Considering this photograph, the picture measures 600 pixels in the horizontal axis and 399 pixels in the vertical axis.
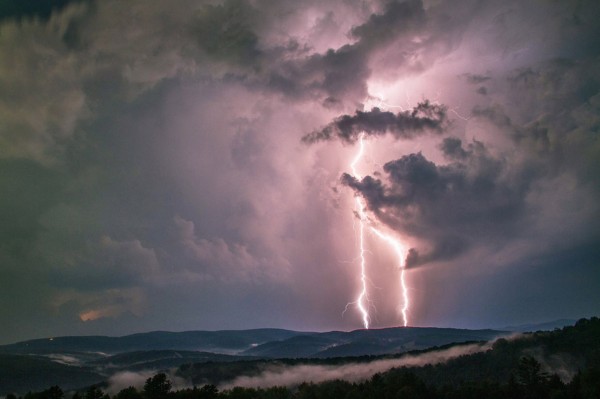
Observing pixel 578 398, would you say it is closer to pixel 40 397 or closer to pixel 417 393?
pixel 417 393

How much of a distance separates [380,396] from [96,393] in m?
77.1

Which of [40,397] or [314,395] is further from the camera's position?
[314,395]

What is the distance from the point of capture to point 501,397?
12025 cm

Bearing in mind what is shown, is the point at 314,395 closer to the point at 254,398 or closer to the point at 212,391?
the point at 254,398

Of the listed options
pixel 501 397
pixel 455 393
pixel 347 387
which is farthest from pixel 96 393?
pixel 501 397

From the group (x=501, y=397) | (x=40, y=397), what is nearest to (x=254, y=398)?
(x=40, y=397)

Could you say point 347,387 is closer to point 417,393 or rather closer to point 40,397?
point 417,393

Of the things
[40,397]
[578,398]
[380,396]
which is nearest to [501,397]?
[578,398]

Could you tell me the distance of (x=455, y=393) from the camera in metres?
129

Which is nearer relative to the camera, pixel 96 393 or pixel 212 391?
pixel 96 393

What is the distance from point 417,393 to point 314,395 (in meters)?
35.0

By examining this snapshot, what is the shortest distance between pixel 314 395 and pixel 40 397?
80.2 metres

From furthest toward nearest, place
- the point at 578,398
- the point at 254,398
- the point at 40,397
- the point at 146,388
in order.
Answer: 1. the point at 254,398
2. the point at 146,388
3. the point at 40,397
4. the point at 578,398

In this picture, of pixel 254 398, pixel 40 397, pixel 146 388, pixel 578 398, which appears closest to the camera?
pixel 578 398
